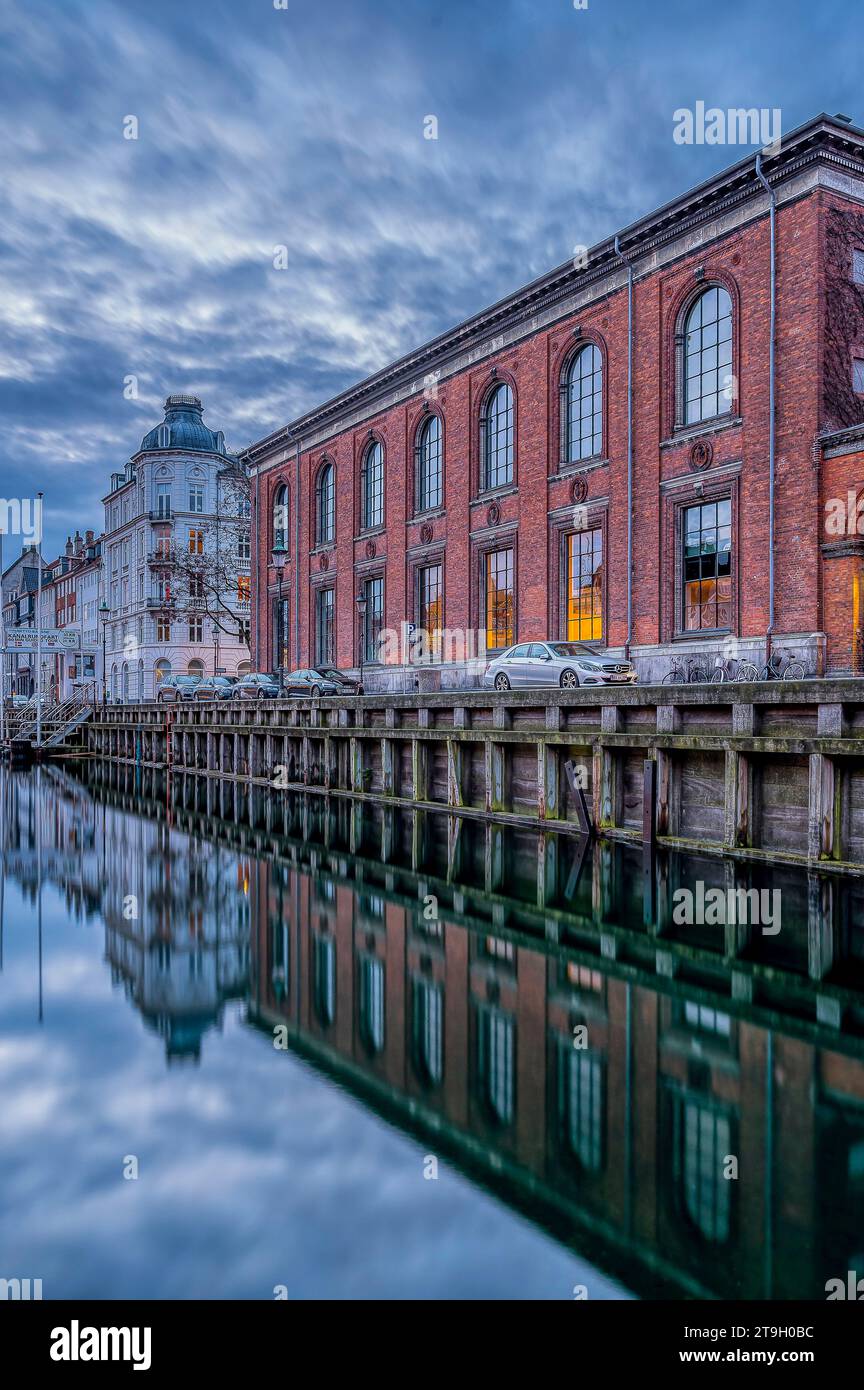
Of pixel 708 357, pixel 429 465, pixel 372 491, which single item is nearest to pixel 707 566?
pixel 708 357

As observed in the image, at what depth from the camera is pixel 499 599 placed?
1216 inches

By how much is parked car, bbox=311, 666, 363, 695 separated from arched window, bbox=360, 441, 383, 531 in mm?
6207

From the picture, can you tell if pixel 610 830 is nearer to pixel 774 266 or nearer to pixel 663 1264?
pixel 663 1264

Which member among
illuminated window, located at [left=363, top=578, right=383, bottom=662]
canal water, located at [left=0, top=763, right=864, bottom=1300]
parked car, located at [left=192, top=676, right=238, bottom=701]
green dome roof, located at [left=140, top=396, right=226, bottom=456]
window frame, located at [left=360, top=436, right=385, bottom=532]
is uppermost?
green dome roof, located at [left=140, top=396, right=226, bottom=456]

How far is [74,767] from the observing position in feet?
150

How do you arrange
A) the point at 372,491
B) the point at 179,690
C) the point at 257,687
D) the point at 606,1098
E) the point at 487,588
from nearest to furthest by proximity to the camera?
the point at 606,1098
the point at 487,588
the point at 257,687
the point at 372,491
the point at 179,690

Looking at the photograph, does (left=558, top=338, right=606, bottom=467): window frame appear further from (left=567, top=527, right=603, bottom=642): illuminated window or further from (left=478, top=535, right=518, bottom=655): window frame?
(left=478, top=535, right=518, bottom=655): window frame

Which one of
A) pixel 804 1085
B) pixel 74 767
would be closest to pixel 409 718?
pixel 804 1085

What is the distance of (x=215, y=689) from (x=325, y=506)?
372 inches

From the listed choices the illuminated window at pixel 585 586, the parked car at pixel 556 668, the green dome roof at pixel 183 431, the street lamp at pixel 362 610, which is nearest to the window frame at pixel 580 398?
the illuminated window at pixel 585 586

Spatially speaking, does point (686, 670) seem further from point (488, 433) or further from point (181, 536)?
point (181, 536)

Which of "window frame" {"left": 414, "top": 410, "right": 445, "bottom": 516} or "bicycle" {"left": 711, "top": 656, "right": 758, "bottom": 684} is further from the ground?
"window frame" {"left": 414, "top": 410, "right": 445, "bottom": 516}

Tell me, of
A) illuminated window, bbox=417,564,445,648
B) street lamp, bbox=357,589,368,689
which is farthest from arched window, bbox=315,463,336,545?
illuminated window, bbox=417,564,445,648

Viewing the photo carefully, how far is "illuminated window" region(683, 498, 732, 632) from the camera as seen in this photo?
22.9 metres
